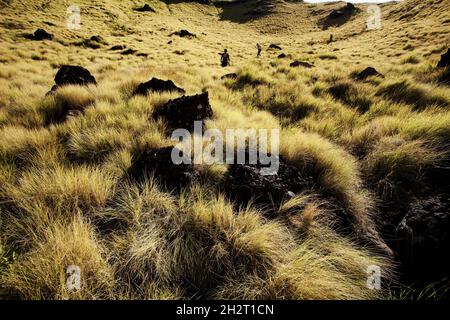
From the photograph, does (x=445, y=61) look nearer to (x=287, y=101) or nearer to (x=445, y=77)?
(x=445, y=77)

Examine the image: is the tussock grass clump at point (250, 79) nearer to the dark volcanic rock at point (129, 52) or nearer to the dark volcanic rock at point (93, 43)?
the dark volcanic rock at point (129, 52)

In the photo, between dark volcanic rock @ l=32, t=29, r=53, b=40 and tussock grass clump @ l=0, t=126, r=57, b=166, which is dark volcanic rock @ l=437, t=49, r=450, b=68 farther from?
dark volcanic rock @ l=32, t=29, r=53, b=40

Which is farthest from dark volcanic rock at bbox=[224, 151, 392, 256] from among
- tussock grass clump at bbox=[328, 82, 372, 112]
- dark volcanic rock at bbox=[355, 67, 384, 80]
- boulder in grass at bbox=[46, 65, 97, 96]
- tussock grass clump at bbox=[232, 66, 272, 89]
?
dark volcanic rock at bbox=[355, 67, 384, 80]

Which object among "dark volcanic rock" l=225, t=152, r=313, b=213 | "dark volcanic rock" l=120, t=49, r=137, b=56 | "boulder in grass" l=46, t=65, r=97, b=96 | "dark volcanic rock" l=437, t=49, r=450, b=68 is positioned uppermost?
"dark volcanic rock" l=120, t=49, r=137, b=56

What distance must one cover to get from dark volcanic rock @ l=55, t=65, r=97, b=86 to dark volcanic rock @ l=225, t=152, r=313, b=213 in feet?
18.8

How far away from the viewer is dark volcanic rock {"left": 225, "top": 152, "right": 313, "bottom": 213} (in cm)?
259

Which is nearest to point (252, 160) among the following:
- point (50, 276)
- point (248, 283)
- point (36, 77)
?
point (248, 283)

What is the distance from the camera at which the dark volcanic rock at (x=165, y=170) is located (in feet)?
8.80

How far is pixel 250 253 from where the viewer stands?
1949 mm

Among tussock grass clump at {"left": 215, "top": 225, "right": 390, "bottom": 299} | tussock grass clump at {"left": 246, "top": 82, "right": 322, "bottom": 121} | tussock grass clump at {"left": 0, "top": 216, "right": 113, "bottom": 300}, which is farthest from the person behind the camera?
tussock grass clump at {"left": 246, "top": 82, "right": 322, "bottom": 121}

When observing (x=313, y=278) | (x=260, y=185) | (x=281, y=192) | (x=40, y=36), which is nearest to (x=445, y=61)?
(x=281, y=192)
